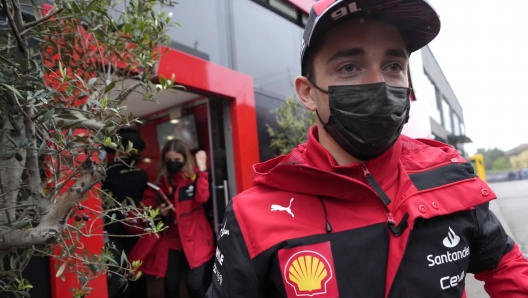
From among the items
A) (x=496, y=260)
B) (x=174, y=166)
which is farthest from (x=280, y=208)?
(x=174, y=166)

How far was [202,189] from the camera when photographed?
164 inches

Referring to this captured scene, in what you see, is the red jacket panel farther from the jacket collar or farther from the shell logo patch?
the shell logo patch

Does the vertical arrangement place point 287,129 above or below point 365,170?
above

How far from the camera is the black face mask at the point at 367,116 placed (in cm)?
133

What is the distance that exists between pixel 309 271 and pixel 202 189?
3110 mm

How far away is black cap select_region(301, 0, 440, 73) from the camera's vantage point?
127cm

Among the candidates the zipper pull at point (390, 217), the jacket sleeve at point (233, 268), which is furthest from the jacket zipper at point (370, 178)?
the jacket sleeve at point (233, 268)

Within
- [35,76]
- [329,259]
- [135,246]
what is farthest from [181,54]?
[329,259]

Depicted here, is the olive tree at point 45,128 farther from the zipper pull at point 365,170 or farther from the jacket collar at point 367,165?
the zipper pull at point 365,170

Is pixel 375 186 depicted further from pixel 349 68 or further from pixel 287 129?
pixel 287 129

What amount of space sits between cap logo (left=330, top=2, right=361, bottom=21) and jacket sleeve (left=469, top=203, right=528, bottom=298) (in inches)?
29.4

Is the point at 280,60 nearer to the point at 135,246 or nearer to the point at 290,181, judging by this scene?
the point at 135,246

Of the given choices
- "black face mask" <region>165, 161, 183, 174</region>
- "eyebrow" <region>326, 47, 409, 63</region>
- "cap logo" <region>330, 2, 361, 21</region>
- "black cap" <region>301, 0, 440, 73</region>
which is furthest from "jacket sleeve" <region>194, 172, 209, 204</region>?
"cap logo" <region>330, 2, 361, 21</region>

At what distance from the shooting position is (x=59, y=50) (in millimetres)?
2395
